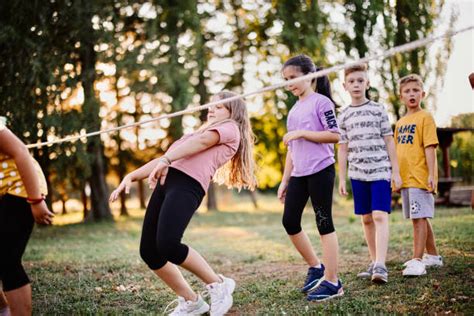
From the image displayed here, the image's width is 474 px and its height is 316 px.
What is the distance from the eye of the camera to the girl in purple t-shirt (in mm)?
3637

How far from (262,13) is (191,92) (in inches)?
162

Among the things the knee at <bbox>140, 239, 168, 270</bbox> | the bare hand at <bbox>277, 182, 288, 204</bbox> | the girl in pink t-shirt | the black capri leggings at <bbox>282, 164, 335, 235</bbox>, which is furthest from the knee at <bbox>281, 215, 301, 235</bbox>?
the knee at <bbox>140, 239, 168, 270</bbox>

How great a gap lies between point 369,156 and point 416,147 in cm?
56

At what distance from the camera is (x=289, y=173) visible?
4141 millimetres

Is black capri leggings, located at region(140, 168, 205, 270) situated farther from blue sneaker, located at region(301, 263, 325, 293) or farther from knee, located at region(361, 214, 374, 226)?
knee, located at region(361, 214, 374, 226)

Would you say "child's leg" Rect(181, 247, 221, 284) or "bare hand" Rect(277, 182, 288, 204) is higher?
"bare hand" Rect(277, 182, 288, 204)

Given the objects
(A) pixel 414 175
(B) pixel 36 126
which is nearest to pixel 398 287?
(A) pixel 414 175

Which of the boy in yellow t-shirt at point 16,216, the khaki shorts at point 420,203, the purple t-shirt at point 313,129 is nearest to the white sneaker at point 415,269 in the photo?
the khaki shorts at point 420,203

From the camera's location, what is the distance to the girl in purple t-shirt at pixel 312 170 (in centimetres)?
364

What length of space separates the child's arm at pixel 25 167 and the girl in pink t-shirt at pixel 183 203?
52 centimetres

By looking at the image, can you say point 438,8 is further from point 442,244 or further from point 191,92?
point 191,92

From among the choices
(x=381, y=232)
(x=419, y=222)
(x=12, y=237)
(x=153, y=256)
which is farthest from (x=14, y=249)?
(x=419, y=222)

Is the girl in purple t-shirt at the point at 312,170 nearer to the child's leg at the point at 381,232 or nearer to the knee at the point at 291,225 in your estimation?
the knee at the point at 291,225

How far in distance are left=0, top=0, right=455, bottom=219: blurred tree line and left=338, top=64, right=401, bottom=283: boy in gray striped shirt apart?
87.6 inches
